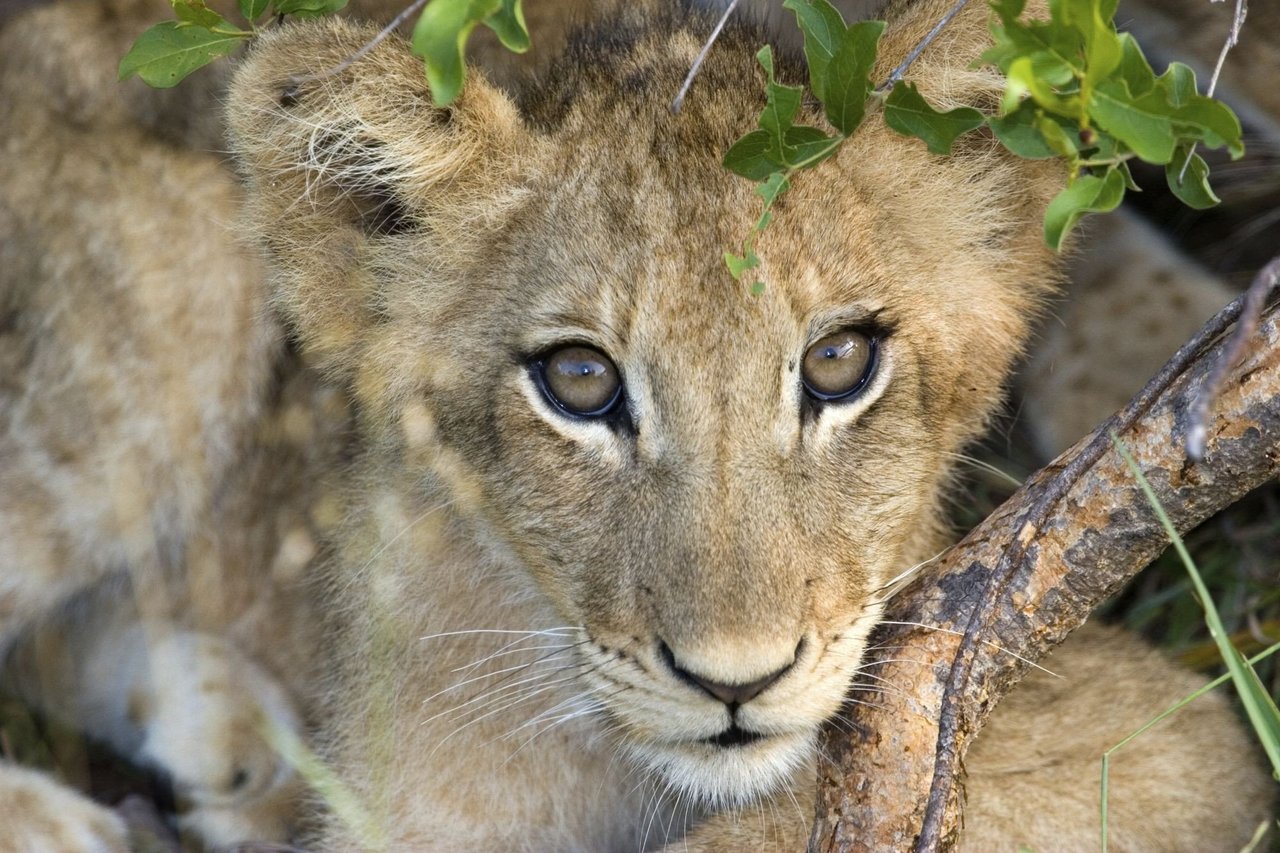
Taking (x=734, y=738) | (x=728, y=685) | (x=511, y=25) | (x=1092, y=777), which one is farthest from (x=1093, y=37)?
(x=1092, y=777)

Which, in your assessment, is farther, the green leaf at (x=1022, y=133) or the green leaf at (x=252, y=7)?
the green leaf at (x=252, y=7)

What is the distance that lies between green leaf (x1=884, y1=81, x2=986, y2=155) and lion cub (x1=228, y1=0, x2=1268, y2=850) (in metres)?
0.29

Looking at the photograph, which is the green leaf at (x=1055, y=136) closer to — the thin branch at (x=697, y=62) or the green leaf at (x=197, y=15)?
the thin branch at (x=697, y=62)

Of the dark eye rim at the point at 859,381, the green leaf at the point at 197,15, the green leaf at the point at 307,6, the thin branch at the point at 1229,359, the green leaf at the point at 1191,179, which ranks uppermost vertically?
the green leaf at the point at 197,15

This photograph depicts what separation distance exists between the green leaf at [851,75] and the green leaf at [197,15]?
2.91ft

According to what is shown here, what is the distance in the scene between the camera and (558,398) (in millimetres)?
2408

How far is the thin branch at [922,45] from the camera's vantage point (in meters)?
2.19

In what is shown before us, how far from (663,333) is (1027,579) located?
2.06 feet

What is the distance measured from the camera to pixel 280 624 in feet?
11.8

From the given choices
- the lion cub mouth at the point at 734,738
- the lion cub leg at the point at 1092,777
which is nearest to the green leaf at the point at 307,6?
the lion cub mouth at the point at 734,738

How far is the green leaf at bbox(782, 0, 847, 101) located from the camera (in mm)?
2062

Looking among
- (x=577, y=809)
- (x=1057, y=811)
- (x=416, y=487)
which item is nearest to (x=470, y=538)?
(x=416, y=487)

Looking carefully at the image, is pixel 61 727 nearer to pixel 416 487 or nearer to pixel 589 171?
Answer: pixel 416 487

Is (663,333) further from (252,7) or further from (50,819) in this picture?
(50,819)
